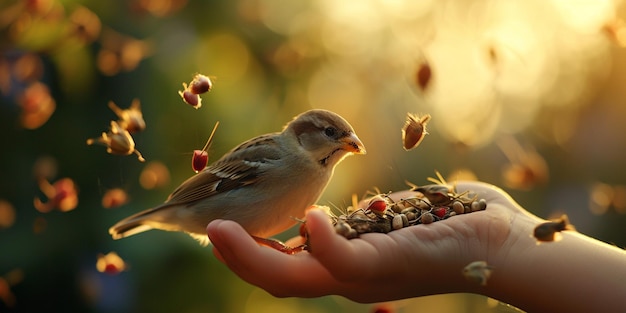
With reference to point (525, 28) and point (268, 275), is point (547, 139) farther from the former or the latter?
point (268, 275)

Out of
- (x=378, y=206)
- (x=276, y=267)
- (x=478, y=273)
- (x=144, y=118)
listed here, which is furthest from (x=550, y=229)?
(x=144, y=118)

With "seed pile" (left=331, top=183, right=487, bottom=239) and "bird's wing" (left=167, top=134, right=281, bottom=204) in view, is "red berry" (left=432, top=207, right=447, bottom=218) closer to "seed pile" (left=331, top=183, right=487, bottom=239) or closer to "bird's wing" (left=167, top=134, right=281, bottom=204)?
"seed pile" (left=331, top=183, right=487, bottom=239)

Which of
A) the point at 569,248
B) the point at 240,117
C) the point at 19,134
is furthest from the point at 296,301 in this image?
the point at 569,248

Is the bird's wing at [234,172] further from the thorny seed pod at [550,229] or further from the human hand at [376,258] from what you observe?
the thorny seed pod at [550,229]

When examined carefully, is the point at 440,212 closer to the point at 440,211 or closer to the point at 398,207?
the point at 440,211

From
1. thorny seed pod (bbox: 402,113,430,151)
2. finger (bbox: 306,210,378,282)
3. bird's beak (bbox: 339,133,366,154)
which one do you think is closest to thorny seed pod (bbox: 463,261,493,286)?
finger (bbox: 306,210,378,282)
